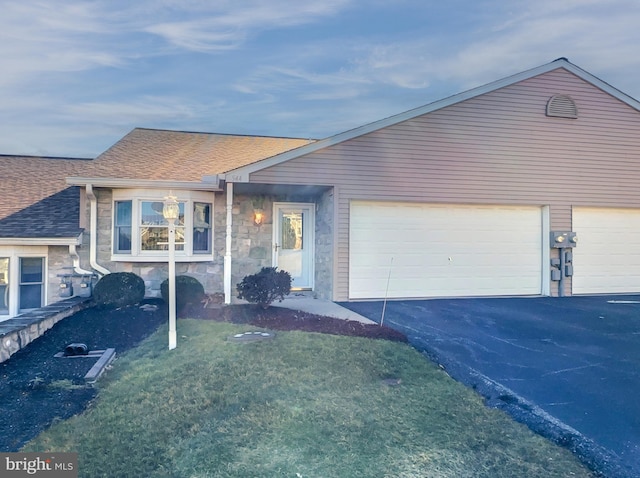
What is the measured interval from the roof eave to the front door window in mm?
2182

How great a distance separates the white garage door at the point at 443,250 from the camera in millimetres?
9453

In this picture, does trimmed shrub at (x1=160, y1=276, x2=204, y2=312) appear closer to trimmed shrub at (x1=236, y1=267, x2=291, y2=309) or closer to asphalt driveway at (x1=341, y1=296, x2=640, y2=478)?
trimmed shrub at (x1=236, y1=267, x2=291, y2=309)

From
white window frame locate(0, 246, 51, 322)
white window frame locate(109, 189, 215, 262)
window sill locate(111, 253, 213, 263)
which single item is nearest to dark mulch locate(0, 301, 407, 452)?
window sill locate(111, 253, 213, 263)

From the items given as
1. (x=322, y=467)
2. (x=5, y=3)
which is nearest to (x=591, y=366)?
(x=322, y=467)

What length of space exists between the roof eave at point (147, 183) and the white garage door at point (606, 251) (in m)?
8.61

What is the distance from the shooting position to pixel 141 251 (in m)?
9.42

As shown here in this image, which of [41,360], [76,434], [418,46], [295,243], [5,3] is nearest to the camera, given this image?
[76,434]

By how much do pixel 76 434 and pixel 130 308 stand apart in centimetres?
511

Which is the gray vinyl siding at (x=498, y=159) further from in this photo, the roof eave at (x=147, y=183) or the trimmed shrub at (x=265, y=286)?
the trimmed shrub at (x=265, y=286)

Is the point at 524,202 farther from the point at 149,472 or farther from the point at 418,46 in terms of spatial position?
the point at 149,472

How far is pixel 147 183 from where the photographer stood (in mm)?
9109

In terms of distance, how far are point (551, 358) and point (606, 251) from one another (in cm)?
676

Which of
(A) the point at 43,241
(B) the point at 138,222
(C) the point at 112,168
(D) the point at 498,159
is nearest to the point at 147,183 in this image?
(B) the point at 138,222

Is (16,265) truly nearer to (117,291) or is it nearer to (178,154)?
(117,291)
